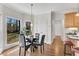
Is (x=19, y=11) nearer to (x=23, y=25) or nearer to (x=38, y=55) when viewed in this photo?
(x=23, y=25)

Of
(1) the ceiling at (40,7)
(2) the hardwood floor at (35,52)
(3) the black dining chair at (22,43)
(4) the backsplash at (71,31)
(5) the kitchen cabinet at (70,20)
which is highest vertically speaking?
(1) the ceiling at (40,7)

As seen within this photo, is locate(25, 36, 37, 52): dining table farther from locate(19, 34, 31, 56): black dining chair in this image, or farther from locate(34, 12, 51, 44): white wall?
locate(34, 12, 51, 44): white wall

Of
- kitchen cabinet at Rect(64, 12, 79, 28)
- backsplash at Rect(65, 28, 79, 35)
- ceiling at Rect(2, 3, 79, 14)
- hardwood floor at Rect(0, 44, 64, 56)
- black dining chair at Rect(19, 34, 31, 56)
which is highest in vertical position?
ceiling at Rect(2, 3, 79, 14)

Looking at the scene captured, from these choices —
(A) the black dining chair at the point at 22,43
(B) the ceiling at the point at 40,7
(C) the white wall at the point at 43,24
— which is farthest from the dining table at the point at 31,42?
(B) the ceiling at the point at 40,7

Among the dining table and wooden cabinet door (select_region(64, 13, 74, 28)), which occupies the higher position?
wooden cabinet door (select_region(64, 13, 74, 28))

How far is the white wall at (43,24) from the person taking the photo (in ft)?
6.56

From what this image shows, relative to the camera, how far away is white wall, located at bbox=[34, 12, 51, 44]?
78.7 inches

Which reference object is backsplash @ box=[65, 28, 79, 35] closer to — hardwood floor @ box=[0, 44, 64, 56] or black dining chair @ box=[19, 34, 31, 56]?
hardwood floor @ box=[0, 44, 64, 56]

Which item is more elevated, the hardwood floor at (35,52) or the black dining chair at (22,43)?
the black dining chair at (22,43)

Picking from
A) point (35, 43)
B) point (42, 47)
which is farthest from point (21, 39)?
point (42, 47)

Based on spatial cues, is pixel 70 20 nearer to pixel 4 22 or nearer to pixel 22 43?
pixel 22 43

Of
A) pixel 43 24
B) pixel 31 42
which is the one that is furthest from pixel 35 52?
pixel 43 24

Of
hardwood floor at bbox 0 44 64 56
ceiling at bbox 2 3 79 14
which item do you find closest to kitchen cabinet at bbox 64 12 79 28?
ceiling at bbox 2 3 79 14

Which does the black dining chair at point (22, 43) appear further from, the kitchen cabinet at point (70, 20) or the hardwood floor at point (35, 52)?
the kitchen cabinet at point (70, 20)
